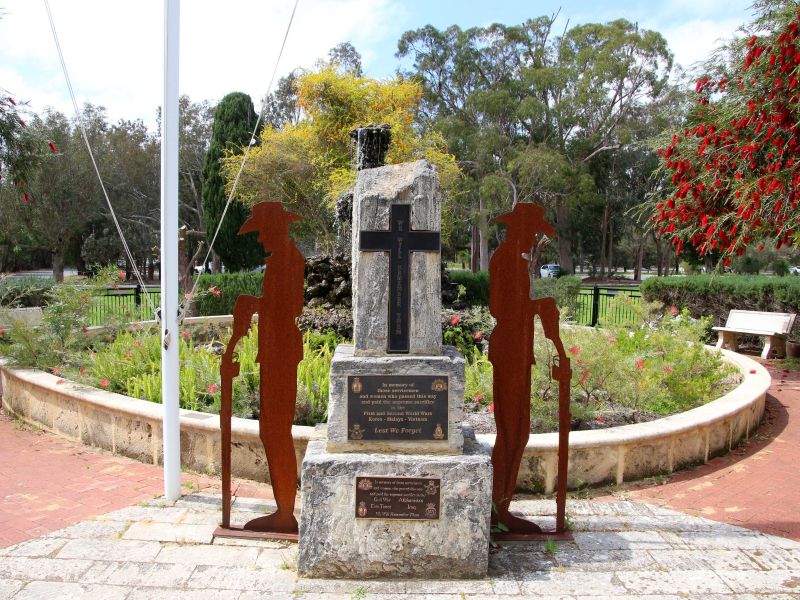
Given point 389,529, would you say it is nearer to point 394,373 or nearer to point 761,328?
point 394,373

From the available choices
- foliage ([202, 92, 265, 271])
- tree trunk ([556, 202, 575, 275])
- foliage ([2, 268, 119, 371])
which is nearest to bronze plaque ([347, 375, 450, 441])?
foliage ([2, 268, 119, 371])

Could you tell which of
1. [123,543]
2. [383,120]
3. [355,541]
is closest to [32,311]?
[123,543]

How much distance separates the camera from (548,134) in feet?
94.4

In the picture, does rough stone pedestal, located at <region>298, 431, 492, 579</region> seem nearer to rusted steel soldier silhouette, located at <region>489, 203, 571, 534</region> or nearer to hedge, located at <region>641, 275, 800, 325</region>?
rusted steel soldier silhouette, located at <region>489, 203, 571, 534</region>

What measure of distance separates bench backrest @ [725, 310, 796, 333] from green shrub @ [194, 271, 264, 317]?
9297 millimetres

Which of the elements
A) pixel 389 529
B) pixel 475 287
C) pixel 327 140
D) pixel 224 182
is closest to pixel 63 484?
pixel 389 529

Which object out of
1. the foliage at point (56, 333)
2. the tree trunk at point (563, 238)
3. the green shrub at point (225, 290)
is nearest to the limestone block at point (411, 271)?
the foliage at point (56, 333)

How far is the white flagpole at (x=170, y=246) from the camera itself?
142 inches

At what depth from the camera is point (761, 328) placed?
32.1 feet

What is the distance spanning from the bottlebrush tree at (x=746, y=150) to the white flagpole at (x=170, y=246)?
204 inches

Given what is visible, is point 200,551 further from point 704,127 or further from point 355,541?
point 704,127

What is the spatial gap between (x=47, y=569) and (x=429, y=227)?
256 cm

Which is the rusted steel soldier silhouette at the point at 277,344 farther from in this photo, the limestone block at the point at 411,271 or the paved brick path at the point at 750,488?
the paved brick path at the point at 750,488

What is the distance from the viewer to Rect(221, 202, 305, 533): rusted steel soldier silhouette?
326 cm
